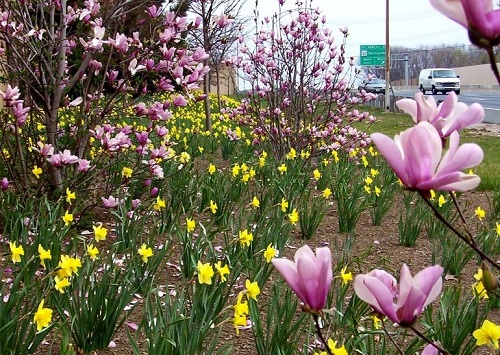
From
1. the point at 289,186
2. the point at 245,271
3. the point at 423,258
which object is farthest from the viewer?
the point at 289,186

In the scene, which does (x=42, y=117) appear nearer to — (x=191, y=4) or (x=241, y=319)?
(x=241, y=319)

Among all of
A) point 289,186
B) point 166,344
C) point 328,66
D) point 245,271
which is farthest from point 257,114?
point 166,344

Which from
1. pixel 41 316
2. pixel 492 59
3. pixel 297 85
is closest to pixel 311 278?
pixel 492 59

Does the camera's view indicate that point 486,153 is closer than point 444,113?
No

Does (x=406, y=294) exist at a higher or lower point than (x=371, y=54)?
lower

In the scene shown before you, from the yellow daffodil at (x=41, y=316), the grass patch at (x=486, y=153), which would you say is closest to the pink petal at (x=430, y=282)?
the yellow daffodil at (x=41, y=316)

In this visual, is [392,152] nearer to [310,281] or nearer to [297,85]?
[310,281]

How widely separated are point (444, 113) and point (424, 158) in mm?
219

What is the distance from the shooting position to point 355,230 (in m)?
4.34

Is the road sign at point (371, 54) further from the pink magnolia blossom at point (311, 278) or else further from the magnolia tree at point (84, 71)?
the pink magnolia blossom at point (311, 278)

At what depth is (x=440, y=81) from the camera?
35.6m

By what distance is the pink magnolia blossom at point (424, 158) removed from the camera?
29.3 inches

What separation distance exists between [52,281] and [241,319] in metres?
0.75

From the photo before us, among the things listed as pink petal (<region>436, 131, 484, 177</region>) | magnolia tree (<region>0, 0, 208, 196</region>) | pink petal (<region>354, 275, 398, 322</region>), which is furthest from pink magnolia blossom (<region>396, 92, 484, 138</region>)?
magnolia tree (<region>0, 0, 208, 196</region>)
